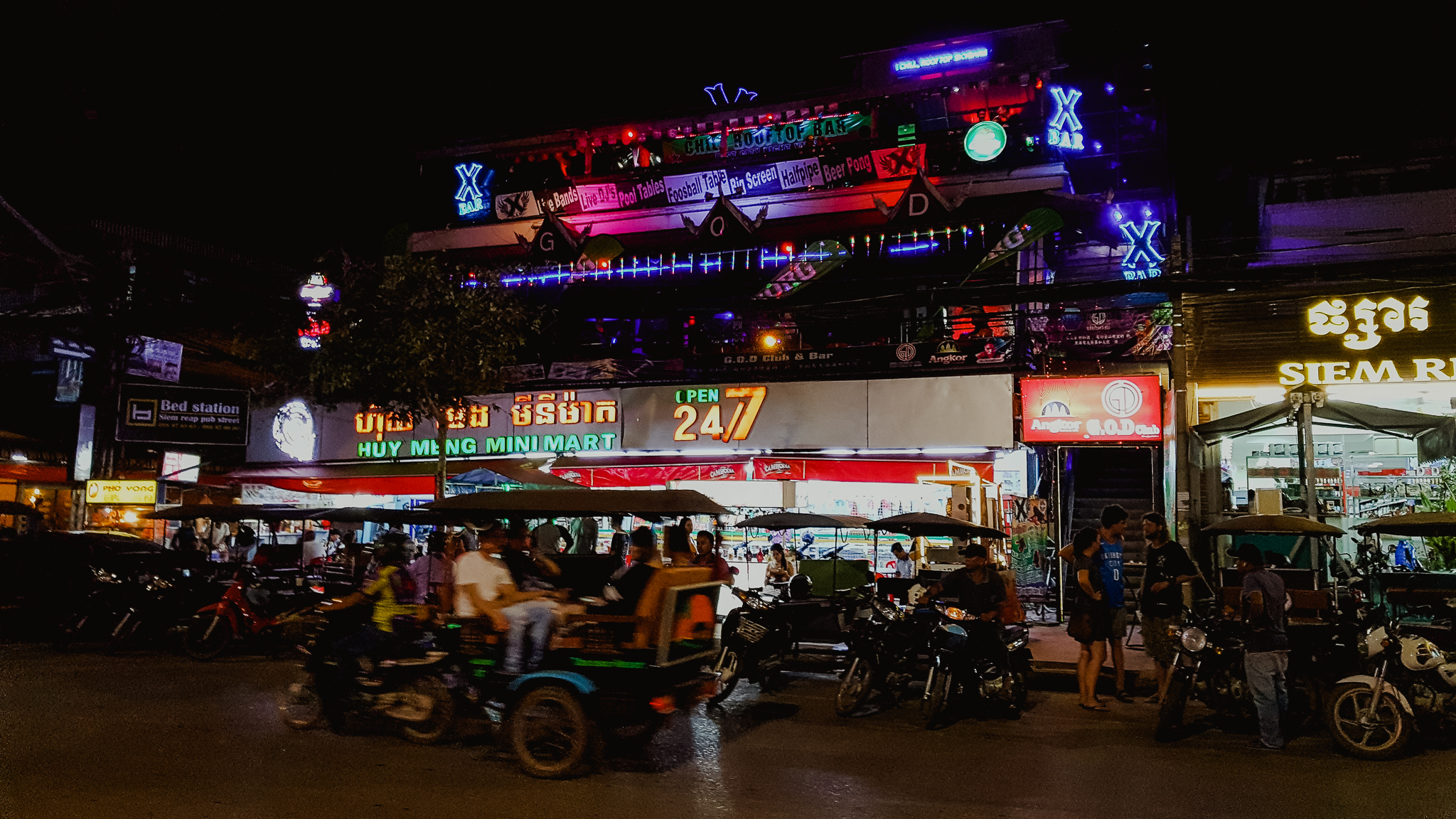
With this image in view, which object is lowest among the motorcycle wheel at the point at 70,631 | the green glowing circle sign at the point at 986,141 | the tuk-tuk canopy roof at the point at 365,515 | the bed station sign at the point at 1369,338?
the motorcycle wheel at the point at 70,631

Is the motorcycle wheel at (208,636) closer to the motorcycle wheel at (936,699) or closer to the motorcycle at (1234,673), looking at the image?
the motorcycle wheel at (936,699)

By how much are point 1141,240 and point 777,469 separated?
899 cm

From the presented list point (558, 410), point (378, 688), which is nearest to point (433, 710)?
point (378, 688)

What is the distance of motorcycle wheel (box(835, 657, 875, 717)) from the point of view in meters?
9.41

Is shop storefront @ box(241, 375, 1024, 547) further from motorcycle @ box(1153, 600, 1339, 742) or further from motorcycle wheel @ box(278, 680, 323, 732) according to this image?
motorcycle @ box(1153, 600, 1339, 742)

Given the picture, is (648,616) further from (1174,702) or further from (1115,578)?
(1115,578)

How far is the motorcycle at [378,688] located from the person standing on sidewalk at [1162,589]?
684 cm

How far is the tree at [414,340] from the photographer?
15773 mm

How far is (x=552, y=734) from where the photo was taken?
7027 mm

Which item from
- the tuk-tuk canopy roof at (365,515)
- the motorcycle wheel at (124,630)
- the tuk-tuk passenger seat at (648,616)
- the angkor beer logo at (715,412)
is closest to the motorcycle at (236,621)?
the motorcycle wheel at (124,630)

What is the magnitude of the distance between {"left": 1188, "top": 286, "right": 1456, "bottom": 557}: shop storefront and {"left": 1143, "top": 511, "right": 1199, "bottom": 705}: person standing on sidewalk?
5.31 m

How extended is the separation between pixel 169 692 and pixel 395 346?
673 centimetres

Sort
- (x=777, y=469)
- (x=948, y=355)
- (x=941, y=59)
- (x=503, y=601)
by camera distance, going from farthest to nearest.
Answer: (x=941, y=59), (x=948, y=355), (x=777, y=469), (x=503, y=601)

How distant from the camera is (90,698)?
32.1ft
